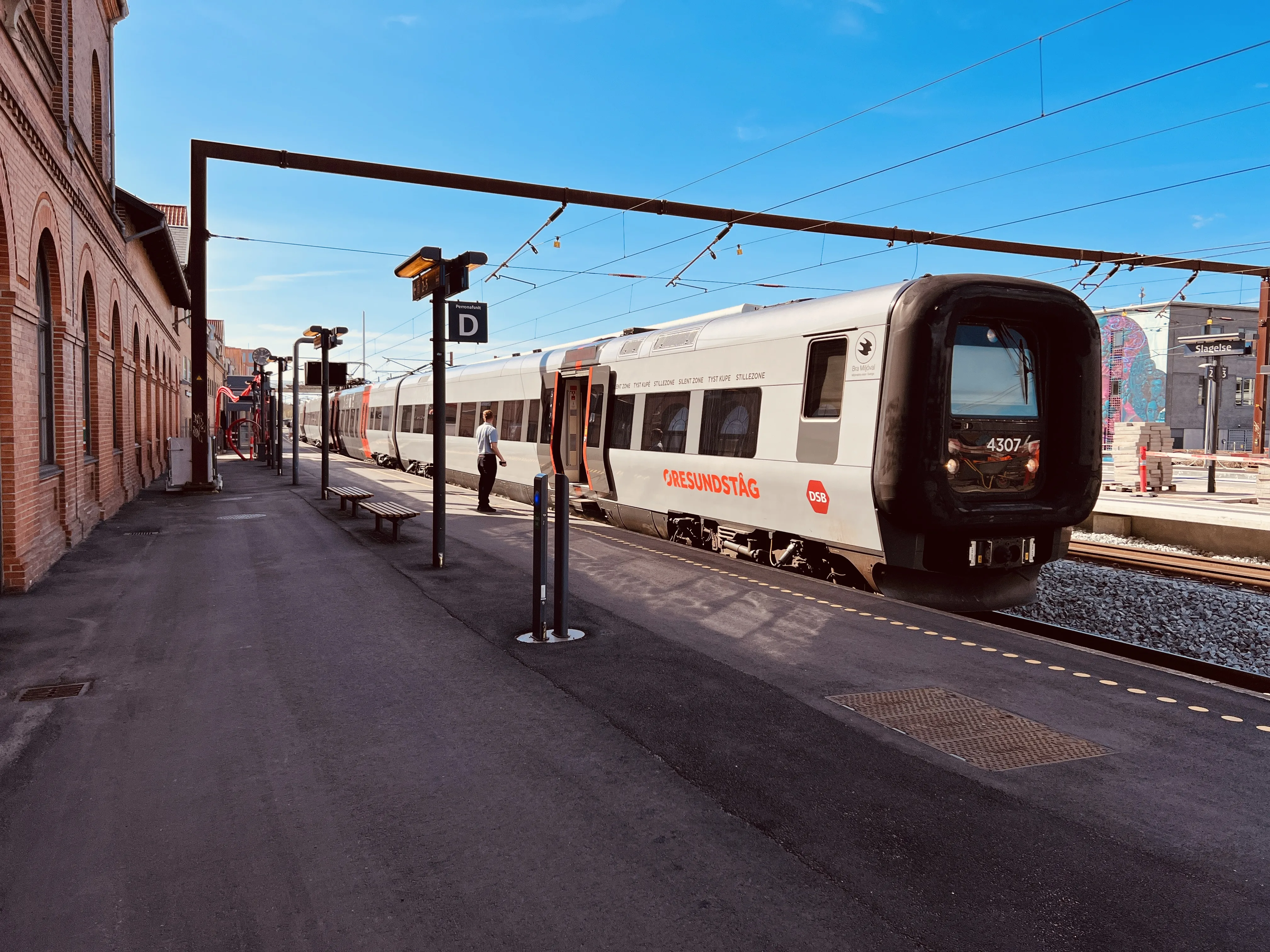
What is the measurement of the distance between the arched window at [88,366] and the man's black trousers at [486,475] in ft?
19.1

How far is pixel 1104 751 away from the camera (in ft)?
14.0

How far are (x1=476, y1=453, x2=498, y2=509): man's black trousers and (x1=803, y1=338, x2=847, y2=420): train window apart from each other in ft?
23.7

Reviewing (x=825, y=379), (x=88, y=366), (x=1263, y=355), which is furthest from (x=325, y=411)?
(x=1263, y=355)

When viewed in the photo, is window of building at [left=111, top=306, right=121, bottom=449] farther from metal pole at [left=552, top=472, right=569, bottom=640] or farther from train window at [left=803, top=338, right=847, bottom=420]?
train window at [left=803, top=338, right=847, bottom=420]

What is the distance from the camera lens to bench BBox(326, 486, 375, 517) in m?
13.1

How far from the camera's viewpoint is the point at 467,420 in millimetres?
19750

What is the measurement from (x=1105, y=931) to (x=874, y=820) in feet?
2.98

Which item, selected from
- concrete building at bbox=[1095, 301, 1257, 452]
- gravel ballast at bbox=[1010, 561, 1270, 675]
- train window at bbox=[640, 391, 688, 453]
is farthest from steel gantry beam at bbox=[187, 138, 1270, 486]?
concrete building at bbox=[1095, 301, 1257, 452]

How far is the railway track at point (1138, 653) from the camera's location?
6.15m

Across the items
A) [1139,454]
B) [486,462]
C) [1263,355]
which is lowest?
[486,462]

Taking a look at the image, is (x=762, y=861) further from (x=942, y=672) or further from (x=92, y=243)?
(x=92, y=243)

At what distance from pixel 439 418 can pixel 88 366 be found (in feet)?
26.2

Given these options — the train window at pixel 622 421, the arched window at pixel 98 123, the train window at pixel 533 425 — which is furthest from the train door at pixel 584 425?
the arched window at pixel 98 123

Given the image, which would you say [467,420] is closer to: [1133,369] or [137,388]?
[137,388]
